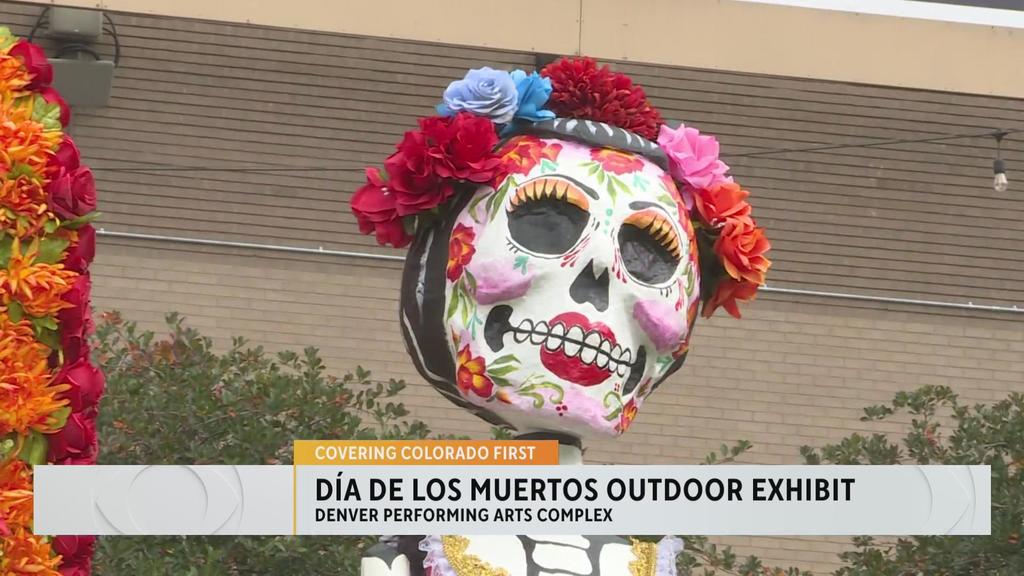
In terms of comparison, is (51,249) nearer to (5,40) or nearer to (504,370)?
(5,40)

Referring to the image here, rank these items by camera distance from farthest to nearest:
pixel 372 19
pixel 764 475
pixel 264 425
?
pixel 372 19 < pixel 264 425 < pixel 764 475

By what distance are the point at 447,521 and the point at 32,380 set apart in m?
1.09

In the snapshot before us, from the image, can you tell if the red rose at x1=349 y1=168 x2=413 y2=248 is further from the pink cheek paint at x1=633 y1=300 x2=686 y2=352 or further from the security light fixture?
the security light fixture

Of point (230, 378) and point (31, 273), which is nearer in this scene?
point (31, 273)

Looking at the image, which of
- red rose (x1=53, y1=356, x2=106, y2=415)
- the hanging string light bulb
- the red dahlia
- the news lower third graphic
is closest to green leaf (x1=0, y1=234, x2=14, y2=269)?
red rose (x1=53, y1=356, x2=106, y2=415)

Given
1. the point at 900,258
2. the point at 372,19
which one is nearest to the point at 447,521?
the point at 372,19

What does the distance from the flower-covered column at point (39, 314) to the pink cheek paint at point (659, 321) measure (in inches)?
55.7

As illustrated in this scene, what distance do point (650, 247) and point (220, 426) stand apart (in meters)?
3.07

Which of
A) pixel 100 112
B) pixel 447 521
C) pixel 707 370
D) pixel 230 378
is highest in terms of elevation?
pixel 100 112

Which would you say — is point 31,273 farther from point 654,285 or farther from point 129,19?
point 129,19

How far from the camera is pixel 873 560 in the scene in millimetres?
8266

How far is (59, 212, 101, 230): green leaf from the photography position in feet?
18.1

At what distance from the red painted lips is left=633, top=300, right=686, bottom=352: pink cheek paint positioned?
130 millimetres

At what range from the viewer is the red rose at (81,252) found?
18.2ft
